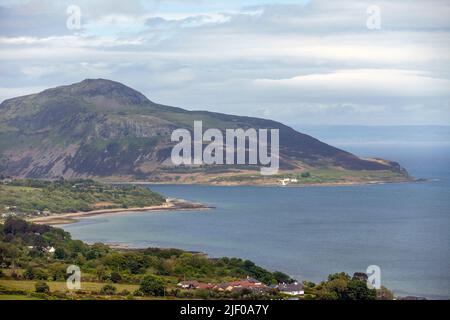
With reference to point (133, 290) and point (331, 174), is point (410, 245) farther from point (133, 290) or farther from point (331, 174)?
point (331, 174)

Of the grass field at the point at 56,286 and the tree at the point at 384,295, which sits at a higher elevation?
the grass field at the point at 56,286

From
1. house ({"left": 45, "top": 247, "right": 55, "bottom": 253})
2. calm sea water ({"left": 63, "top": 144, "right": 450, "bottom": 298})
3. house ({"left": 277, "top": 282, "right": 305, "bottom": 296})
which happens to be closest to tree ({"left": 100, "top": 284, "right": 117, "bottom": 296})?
house ({"left": 277, "top": 282, "right": 305, "bottom": 296})

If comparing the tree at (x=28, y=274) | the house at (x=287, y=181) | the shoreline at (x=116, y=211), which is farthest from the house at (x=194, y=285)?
the house at (x=287, y=181)

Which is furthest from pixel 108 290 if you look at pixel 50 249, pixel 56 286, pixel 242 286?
pixel 50 249

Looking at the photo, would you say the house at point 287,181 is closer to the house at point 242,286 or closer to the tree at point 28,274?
the house at point 242,286

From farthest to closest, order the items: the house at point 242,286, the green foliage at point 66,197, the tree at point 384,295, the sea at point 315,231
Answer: the green foliage at point 66,197 < the sea at point 315,231 < the house at point 242,286 < the tree at point 384,295

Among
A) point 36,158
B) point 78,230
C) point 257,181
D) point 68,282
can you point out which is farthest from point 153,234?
point 36,158

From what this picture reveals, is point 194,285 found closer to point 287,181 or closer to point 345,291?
point 345,291
